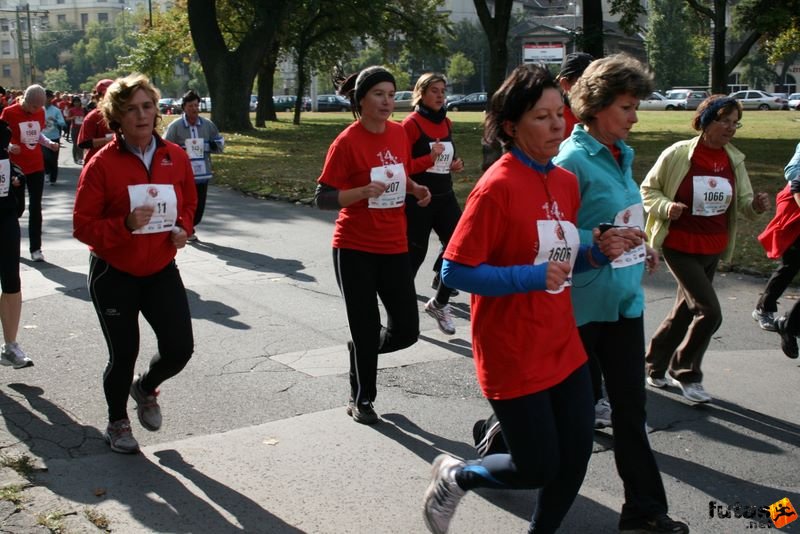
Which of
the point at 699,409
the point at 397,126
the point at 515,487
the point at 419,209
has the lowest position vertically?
the point at 699,409

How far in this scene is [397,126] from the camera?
600cm

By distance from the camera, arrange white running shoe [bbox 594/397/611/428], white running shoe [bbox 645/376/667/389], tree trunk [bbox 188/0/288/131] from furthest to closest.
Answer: tree trunk [bbox 188/0/288/131] < white running shoe [bbox 645/376/667/389] < white running shoe [bbox 594/397/611/428]

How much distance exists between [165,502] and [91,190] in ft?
5.12

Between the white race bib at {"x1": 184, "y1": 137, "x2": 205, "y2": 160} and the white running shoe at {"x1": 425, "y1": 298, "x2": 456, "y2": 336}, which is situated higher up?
the white race bib at {"x1": 184, "y1": 137, "x2": 205, "y2": 160}

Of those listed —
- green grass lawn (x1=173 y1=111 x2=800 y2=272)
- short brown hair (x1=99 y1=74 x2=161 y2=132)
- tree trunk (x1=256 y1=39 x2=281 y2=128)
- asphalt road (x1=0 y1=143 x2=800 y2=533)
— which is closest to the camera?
asphalt road (x1=0 y1=143 x2=800 y2=533)

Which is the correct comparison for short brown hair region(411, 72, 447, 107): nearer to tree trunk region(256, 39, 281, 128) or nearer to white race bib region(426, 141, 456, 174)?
white race bib region(426, 141, 456, 174)

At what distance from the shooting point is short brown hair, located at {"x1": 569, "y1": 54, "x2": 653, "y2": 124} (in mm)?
4176

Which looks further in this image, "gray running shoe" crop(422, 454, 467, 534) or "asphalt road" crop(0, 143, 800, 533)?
"asphalt road" crop(0, 143, 800, 533)

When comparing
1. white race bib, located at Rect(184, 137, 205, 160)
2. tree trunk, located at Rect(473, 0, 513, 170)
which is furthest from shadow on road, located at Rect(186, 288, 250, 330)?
tree trunk, located at Rect(473, 0, 513, 170)

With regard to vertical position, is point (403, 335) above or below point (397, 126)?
below

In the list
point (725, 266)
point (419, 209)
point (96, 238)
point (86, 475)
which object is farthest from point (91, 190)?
point (725, 266)

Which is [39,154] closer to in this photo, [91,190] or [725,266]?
[91,190]

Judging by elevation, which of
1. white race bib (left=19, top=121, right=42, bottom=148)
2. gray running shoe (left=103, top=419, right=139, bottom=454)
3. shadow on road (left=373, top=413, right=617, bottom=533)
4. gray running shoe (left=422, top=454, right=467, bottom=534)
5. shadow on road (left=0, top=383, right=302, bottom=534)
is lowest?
shadow on road (left=373, top=413, right=617, bottom=533)

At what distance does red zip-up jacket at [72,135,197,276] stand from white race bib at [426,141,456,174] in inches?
132
